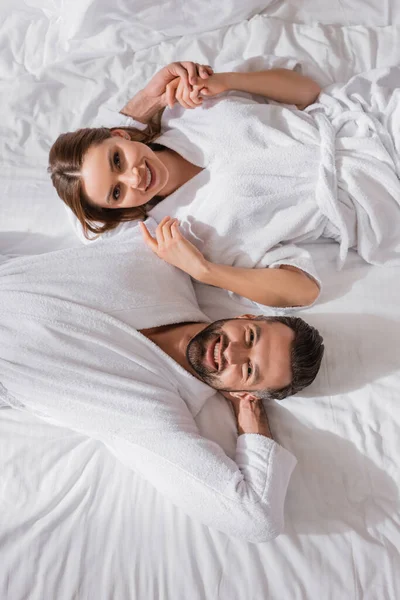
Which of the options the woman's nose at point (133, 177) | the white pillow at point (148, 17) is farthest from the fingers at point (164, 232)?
the white pillow at point (148, 17)

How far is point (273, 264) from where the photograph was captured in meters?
1.33

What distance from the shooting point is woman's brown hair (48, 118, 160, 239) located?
50.1 inches

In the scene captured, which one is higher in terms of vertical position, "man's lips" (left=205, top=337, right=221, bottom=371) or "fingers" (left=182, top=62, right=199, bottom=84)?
"fingers" (left=182, top=62, right=199, bottom=84)

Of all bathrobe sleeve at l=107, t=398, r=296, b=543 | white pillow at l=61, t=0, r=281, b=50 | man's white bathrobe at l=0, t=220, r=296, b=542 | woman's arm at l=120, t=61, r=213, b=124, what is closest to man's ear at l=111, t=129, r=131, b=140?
woman's arm at l=120, t=61, r=213, b=124

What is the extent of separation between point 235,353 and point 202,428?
0.76 feet

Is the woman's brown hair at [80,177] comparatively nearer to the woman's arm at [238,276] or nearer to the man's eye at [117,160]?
the man's eye at [117,160]

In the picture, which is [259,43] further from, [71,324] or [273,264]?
[71,324]

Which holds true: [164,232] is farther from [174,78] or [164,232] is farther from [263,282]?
[174,78]

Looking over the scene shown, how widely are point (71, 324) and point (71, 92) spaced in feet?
2.73

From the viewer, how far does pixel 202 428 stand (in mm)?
1261

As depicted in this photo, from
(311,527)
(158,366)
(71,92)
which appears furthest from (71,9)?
(311,527)

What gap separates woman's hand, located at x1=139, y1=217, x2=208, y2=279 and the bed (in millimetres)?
187

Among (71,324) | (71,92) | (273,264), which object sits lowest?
(71,324)

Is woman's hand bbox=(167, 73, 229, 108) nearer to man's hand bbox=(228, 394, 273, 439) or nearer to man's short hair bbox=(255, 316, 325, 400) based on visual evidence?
man's short hair bbox=(255, 316, 325, 400)
